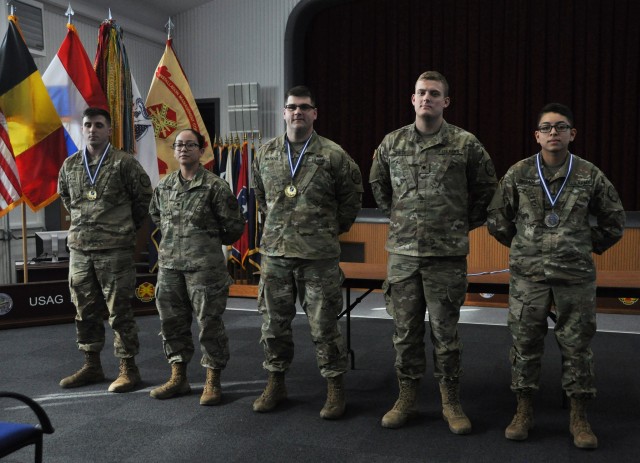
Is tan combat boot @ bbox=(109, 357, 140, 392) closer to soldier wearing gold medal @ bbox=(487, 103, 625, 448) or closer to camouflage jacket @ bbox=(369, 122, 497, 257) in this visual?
camouflage jacket @ bbox=(369, 122, 497, 257)

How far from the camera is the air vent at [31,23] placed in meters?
5.47

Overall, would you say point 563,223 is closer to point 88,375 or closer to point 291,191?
point 291,191

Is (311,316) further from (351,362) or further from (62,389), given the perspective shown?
(62,389)

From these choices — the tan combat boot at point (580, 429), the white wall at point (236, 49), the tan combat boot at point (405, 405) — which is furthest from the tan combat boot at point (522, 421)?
the white wall at point (236, 49)

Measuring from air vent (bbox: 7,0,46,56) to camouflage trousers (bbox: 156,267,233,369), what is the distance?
3.53 metres

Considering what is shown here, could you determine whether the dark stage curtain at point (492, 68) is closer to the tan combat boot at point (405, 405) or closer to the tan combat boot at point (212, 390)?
the tan combat boot at point (212, 390)

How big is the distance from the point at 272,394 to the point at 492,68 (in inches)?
190

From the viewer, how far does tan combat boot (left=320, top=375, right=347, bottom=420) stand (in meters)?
2.90

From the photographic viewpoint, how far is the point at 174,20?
7.48 meters

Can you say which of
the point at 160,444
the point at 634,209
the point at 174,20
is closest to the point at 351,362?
the point at 160,444

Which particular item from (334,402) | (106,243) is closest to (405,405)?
(334,402)

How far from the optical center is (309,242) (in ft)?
9.30

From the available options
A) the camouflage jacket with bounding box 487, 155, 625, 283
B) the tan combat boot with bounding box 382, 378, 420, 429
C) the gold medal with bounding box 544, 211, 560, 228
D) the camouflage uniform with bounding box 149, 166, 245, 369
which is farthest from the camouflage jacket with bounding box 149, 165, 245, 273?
the gold medal with bounding box 544, 211, 560, 228

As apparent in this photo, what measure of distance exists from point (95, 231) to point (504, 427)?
7.36ft
